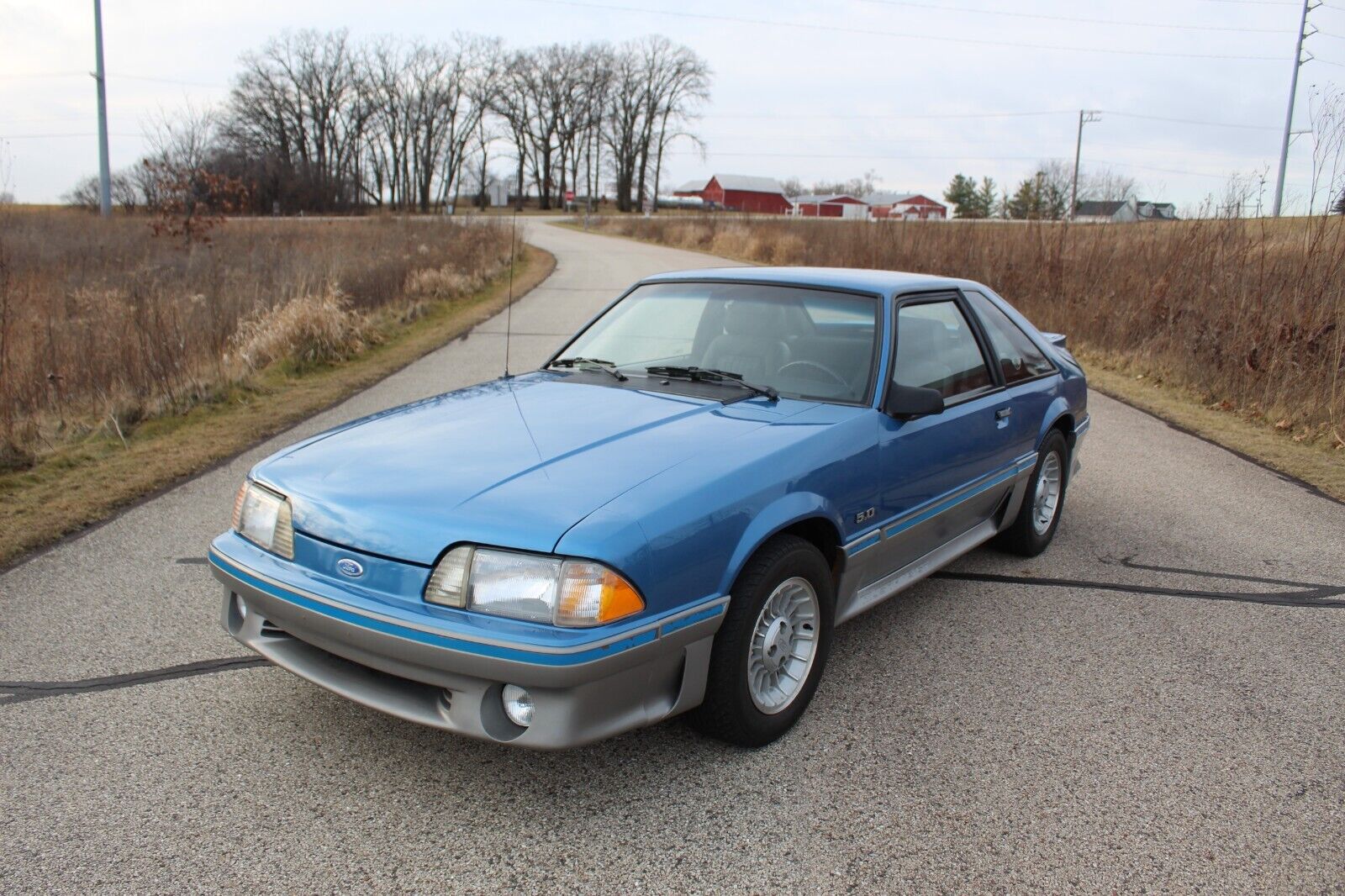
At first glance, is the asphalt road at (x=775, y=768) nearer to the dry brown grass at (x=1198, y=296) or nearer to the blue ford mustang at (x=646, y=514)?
the blue ford mustang at (x=646, y=514)

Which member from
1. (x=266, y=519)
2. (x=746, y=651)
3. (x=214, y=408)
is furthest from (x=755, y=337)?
(x=214, y=408)

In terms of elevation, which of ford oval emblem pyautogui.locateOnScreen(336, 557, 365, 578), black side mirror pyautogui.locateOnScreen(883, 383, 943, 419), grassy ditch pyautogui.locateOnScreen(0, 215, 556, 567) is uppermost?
black side mirror pyautogui.locateOnScreen(883, 383, 943, 419)

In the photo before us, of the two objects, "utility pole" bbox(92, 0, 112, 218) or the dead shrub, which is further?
"utility pole" bbox(92, 0, 112, 218)

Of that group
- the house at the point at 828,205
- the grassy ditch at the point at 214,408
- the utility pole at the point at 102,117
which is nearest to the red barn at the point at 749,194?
the house at the point at 828,205

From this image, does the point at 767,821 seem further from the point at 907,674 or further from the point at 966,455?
the point at 966,455

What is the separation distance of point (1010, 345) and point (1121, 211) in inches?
456

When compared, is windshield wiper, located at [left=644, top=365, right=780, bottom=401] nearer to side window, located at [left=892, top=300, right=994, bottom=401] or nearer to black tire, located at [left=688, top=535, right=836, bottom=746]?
side window, located at [left=892, top=300, right=994, bottom=401]

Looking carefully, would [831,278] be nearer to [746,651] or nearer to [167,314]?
[746,651]

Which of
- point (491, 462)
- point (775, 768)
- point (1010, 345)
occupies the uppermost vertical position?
point (1010, 345)

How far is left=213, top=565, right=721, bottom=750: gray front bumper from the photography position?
2.49 metres

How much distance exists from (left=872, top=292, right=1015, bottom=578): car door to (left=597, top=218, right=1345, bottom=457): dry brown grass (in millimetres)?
5293

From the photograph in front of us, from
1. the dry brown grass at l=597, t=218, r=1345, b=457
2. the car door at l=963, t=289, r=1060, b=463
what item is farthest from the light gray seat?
the dry brown grass at l=597, t=218, r=1345, b=457

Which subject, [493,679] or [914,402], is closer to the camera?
Answer: [493,679]

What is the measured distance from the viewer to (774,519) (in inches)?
116
